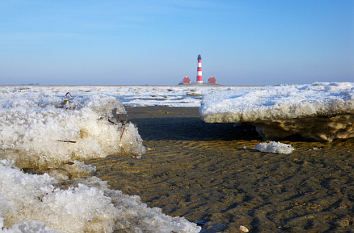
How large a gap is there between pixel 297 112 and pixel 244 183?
190 cm

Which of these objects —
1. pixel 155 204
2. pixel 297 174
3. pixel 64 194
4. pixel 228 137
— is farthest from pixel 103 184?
pixel 228 137

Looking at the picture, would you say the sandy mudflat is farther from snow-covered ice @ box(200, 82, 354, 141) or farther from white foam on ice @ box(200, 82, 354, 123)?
white foam on ice @ box(200, 82, 354, 123)

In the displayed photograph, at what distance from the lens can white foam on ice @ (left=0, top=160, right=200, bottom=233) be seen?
1.91 meters

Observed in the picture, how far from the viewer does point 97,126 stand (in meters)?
3.91

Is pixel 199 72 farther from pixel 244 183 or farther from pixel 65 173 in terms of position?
pixel 65 173

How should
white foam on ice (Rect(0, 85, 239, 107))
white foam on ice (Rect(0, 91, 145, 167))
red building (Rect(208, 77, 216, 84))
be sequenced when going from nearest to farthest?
white foam on ice (Rect(0, 91, 145, 167)), white foam on ice (Rect(0, 85, 239, 107)), red building (Rect(208, 77, 216, 84))

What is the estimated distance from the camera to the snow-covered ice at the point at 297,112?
4.62m

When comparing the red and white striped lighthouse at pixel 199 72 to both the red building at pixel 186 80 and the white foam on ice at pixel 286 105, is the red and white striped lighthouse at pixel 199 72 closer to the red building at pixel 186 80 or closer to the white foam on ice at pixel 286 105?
the red building at pixel 186 80

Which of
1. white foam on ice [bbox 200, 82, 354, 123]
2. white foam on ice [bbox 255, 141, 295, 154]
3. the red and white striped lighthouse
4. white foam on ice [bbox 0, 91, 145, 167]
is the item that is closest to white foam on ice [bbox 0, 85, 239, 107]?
white foam on ice [bbox 0, 91, 145, 167]

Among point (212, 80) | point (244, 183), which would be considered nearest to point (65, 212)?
point (244, 183)

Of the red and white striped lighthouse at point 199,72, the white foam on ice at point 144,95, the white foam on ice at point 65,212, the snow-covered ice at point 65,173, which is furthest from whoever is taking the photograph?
the red and white striped lighthouse at point 199,72

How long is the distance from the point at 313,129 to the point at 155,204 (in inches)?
138

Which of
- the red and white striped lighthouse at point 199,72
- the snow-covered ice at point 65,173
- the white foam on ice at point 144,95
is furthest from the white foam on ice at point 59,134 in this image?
the red and white striped lighthouse at point 199,72

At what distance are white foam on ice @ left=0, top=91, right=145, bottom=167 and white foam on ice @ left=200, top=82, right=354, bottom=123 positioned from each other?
5.14 ft
